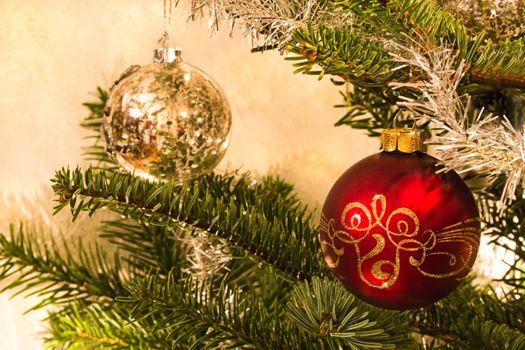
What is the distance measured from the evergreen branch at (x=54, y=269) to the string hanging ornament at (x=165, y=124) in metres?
0.19

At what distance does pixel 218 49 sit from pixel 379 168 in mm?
454

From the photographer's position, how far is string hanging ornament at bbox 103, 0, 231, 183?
582 mm

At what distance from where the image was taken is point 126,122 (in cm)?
59

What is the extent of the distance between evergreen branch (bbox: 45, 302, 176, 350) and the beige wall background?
5cm

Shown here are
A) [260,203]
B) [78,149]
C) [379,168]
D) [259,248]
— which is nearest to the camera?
[379,168]

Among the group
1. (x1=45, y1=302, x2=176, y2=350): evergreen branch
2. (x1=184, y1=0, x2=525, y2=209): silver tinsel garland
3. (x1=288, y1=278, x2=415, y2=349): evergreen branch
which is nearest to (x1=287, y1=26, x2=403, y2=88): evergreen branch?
(x1=184, y1=0, x2=525, y2=209): silver tinsel garland

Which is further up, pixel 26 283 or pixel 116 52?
pixel 116 52

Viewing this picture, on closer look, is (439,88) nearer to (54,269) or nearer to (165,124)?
(165,124)

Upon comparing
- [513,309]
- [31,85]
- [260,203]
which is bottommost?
[513,309]

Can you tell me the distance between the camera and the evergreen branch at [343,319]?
431 mm

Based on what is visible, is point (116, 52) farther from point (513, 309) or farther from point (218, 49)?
point (513, 309)

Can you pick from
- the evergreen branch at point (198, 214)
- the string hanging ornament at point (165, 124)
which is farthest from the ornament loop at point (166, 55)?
the evergreen branch at point (198, 214)

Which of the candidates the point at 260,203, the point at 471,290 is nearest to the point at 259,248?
the point at 260,203

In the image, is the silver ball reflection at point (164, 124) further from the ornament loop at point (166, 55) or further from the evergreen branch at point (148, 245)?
the evergreen branch at point (148, 245)
